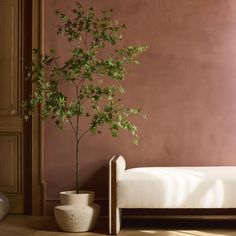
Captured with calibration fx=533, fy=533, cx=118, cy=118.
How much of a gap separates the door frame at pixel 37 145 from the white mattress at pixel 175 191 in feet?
3.43

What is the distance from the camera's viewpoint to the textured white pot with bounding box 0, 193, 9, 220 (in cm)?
421

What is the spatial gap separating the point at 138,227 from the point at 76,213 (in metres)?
0.54

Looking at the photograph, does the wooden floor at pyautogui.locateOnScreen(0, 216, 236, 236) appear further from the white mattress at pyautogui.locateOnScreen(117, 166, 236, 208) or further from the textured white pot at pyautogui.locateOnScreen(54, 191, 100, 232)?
the white mattress at pyautogui.locateOnScreen(117, 166, 236, 208)

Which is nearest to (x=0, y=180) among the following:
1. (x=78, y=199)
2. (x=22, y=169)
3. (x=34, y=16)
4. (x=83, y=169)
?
(x=22, y=169)

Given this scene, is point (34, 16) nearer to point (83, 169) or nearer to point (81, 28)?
point (81, 28)

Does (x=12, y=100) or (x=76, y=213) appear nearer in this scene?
(x=76, y=213)

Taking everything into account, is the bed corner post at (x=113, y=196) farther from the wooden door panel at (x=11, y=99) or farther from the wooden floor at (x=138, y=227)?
the wooden door panel at (x=11, y=99)

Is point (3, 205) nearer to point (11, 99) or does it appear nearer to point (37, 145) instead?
point (37, 145)

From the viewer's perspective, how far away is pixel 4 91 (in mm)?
4625

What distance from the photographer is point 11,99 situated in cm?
462

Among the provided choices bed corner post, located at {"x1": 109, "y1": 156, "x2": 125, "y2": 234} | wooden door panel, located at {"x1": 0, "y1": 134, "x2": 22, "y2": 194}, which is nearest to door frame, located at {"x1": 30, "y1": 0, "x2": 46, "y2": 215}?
wooden door panel, located at {"x1": 0, "y1": 134, "x2": 22, "y2": 194}

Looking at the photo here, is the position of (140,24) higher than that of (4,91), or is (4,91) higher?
(140,24)

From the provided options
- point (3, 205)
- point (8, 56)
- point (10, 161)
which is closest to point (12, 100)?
point (8, 56)

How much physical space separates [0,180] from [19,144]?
0.36 metres
